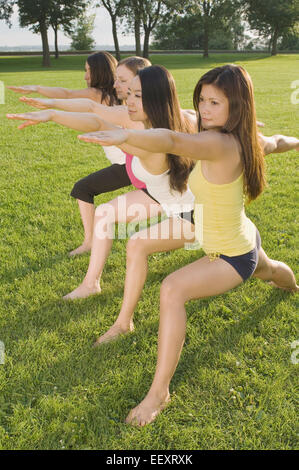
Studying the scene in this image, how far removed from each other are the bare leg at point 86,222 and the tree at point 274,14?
59723 millimetres

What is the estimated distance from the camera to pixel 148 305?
3.82 m

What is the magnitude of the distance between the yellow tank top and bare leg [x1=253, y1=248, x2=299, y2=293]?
16.5 inches

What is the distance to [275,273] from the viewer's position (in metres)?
3.48

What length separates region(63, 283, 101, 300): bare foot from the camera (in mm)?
3908

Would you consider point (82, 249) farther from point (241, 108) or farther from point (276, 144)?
point (241, 108)

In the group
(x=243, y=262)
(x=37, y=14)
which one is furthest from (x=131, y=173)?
(x=37, y=14)

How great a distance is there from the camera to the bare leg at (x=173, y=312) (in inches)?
103

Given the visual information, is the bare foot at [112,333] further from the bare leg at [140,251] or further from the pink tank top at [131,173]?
the pink tank top at [131,173]

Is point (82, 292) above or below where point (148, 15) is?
below

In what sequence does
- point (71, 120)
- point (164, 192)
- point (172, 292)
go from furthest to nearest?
point (164, 192) → point (172, 292) → point (71, 120)

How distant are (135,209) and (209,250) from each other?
125cm

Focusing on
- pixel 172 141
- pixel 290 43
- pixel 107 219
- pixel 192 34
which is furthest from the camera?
pixel 290 43

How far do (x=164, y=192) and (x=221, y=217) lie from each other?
28.2 inches


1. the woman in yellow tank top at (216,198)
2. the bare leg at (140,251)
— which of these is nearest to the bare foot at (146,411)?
the woman in yellow tank top at (216,198)
